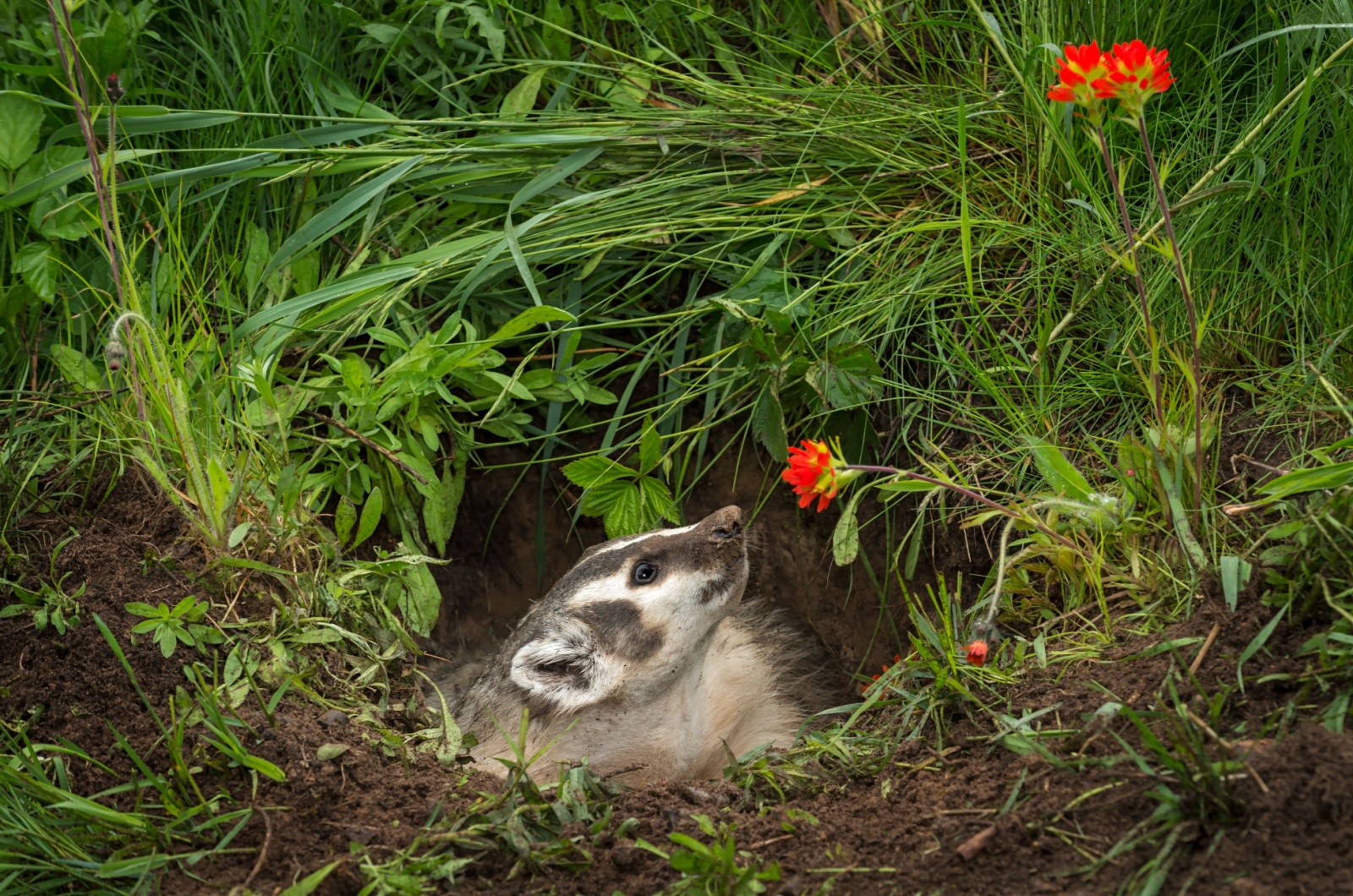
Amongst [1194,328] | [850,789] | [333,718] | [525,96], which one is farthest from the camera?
[525,96]

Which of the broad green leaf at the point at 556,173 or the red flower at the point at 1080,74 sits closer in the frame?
the red flower at the point at 1080,74

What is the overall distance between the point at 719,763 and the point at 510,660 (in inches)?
30.7

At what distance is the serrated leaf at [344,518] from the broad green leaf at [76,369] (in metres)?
0.82

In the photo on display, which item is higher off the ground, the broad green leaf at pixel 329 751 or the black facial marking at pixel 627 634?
the broad green leaf at pixel 329 751

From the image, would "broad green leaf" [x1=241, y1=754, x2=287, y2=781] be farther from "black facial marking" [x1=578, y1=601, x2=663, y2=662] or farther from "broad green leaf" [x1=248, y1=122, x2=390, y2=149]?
"broad green leaf" [x1=248, y1=122, x2=390, y2=149]

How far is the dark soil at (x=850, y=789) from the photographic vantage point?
1899 mm

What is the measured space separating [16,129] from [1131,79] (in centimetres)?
338

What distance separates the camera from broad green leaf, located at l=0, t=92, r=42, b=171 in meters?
3.67

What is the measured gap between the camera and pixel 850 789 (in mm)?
2602

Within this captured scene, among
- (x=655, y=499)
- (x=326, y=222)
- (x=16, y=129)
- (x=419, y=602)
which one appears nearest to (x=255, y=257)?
(x=326, y=222)

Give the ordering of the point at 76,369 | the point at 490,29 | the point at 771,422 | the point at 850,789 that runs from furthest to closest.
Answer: the point at 490,29
the point at 771,422
the point at 76,369
the point at 850,789

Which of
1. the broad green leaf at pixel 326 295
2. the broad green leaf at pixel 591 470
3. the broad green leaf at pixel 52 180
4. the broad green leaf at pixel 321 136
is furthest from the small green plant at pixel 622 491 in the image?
the broad green leaf at pixel 52 180

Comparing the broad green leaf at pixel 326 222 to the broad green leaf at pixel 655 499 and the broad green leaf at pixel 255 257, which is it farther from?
the broad green leaf at pixel 655 499

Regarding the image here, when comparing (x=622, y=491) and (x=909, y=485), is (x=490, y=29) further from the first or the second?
(x=909, y=485)
